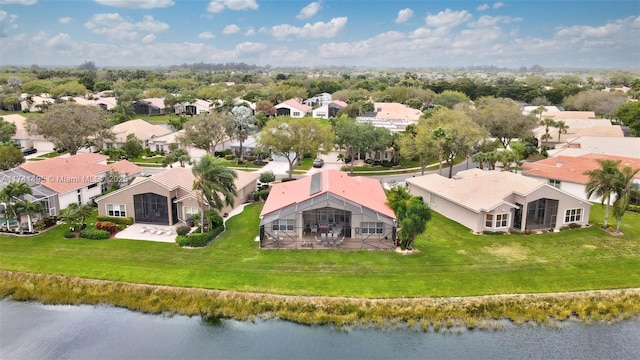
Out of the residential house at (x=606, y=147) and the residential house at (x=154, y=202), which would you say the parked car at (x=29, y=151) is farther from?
the residential house at (x=606, y=147)

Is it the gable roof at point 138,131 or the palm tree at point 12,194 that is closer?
the palm tree at point 12,194

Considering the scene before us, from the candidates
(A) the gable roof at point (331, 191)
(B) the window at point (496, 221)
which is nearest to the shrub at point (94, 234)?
(A) the gable roof at point (331, 191)

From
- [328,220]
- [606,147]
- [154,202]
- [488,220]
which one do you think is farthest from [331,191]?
[606,147]

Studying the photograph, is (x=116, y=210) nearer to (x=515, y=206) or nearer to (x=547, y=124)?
(x=515, y=206)

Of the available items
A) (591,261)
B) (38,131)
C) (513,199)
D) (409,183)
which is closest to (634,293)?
(591,261)

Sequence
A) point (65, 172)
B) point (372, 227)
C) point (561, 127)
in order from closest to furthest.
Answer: point (372, 227), point (65, 172), point (561, 127)

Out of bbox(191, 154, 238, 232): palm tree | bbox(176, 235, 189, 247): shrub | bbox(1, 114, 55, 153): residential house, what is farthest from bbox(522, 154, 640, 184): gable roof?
bbox(1, 114, 55, 153): residential house

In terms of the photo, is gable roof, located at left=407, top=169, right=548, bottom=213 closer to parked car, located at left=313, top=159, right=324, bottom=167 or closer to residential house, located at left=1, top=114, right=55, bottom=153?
parked car, located at left=313, top=159, right=324, bottom=167
